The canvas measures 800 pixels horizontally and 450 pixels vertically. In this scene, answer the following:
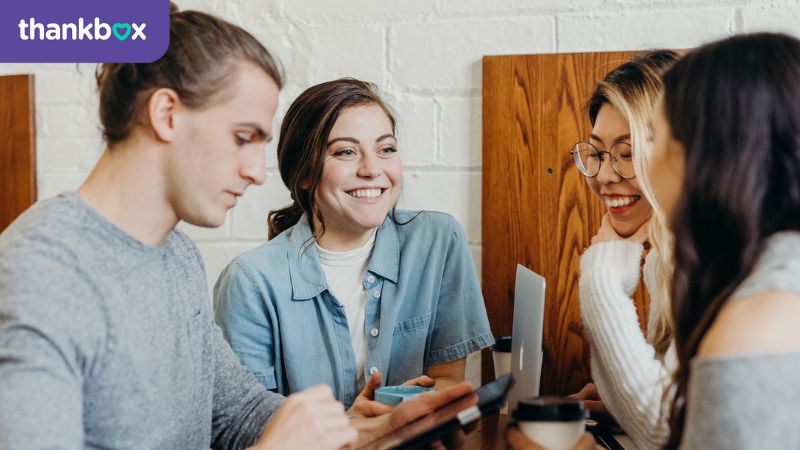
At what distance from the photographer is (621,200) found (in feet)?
4.85

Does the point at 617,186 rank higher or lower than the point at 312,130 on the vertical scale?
lower

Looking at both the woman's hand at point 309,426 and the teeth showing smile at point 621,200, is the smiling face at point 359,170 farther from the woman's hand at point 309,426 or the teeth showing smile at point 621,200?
the woman's hand at point 309,426

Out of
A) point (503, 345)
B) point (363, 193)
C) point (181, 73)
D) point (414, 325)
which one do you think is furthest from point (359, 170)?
point (181, 73)

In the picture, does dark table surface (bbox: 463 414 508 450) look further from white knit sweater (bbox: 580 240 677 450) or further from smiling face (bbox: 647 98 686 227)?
smiling face (bbox: 647 98 686 227)

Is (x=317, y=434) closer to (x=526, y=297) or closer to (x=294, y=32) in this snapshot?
(x=526, y=297)

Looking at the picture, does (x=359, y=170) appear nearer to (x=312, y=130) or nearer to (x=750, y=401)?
(x=312, y=130)

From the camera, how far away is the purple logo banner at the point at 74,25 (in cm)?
146

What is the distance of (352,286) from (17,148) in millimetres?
973

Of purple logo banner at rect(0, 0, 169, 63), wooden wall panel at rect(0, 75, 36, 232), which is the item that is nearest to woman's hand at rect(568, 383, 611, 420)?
purple logo banner at rect(0, 0, 169, 63)

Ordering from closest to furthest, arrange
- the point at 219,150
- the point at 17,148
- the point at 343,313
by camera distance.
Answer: the point at 219,150
the point at 343,313
the point at 17,148

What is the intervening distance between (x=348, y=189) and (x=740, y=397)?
1029 millimetres

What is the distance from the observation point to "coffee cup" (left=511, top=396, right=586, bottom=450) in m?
0.91

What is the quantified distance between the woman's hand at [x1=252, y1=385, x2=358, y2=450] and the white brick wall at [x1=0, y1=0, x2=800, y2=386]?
87cm

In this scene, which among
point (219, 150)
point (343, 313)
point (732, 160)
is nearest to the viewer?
point (732, 160)
